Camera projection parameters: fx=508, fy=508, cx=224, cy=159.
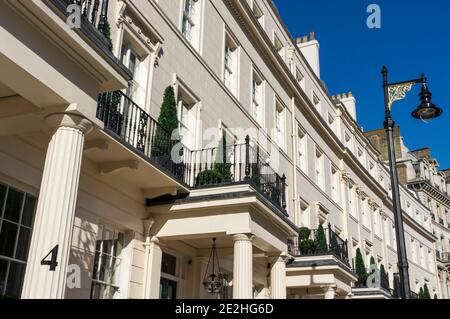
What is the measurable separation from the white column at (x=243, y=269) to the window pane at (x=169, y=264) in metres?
2.48

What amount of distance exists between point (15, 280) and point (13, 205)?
46.1 inches

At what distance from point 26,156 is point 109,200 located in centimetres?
234

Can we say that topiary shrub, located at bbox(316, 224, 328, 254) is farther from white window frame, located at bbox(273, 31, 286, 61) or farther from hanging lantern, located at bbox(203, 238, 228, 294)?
white window frame, located at bbox(273, 31, 286, 61)

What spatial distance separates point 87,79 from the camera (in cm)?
696

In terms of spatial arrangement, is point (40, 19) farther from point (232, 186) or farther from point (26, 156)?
point (232, 186)

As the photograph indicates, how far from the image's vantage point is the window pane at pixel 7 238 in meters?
7.73

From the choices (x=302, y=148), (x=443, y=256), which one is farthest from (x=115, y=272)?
(x=443, y=256)

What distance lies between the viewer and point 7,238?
7.82 metres

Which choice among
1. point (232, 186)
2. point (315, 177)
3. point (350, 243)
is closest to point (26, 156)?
point (232, 186)

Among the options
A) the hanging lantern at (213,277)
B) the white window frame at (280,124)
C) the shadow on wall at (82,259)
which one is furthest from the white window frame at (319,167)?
the shadow on wall at (82,259)

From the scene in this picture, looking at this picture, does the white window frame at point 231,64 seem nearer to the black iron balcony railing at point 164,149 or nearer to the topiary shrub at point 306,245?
the black iron balcony railing at point 164,149

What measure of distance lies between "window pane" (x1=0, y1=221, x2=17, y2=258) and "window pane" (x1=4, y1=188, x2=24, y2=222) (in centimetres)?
13

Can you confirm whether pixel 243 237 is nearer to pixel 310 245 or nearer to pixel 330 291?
pixel 330 291

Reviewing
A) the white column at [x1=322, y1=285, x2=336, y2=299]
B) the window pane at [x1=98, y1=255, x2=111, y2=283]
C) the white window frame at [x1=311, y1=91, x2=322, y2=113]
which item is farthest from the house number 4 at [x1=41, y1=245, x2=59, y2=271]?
the white window frame at [x1=311, y1=91, x2=322, y2=113]
